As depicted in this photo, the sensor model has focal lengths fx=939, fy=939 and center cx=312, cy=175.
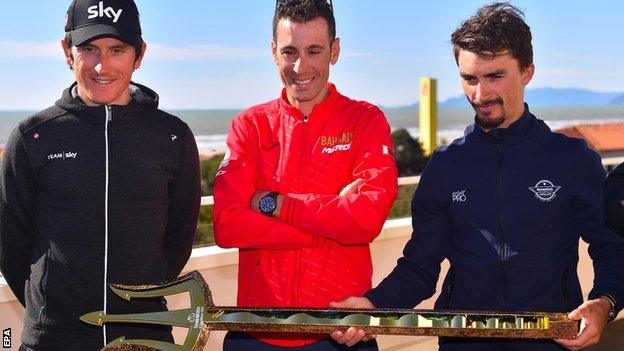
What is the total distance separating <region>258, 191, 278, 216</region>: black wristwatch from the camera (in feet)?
8.50

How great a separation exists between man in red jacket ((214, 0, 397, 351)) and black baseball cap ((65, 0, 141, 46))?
415 mm

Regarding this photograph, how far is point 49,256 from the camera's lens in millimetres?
2449

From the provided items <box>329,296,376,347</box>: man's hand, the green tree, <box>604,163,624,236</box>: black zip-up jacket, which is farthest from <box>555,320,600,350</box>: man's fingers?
the green tree

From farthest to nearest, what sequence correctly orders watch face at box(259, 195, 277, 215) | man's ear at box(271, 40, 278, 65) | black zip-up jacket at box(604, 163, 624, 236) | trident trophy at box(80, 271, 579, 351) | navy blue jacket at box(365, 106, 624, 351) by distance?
1. man's ear at box(271, 40, 278, 65)
2. watch face at box(259, 195, 277, 215)
3. navy blue jacket at box(365, 106, 624, 351)
4. trident trophy at box(80, 271, 579, 351)
5. black zip-up jacket at box(604, 163, 624, 236)

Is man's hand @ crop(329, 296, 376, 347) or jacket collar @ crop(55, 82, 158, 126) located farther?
jacket collar @ crop(55, 82, 158, 126)

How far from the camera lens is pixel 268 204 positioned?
2598 millimetres

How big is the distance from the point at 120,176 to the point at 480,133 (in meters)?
0.96

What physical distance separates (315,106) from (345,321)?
715mm

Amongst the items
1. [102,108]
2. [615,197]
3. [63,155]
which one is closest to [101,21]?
[102,108]

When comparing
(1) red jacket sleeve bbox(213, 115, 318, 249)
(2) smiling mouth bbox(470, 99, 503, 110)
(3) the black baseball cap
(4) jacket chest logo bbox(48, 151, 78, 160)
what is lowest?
(1) red jacket sleeve bbox(213, 115, 318, 249)

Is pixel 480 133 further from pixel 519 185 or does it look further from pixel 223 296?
pixel 223 296

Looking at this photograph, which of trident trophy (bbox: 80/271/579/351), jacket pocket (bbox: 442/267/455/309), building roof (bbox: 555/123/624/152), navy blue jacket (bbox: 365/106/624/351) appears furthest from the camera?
building roof (bbox: 555/123/624/152)

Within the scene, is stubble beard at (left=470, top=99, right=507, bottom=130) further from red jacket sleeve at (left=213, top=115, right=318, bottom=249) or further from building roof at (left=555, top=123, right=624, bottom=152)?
building roof at (left=555, top=123, right=624, bottom=152)

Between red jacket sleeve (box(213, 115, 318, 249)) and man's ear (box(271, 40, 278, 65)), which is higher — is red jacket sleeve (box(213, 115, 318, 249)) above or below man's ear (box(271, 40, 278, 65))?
below
